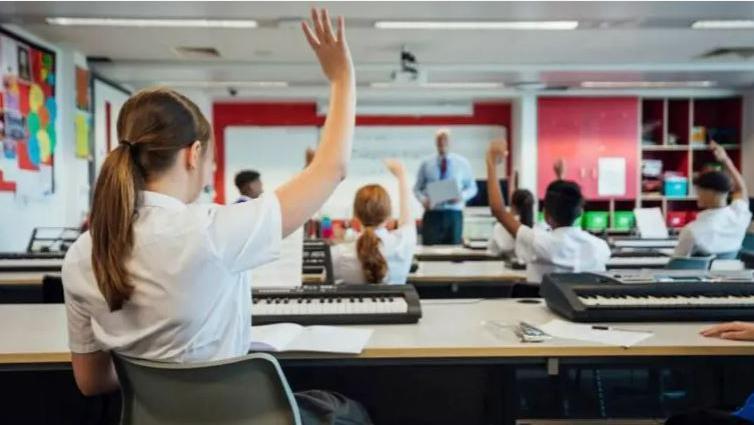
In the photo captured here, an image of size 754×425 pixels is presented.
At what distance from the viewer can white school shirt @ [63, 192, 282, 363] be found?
1172 mm

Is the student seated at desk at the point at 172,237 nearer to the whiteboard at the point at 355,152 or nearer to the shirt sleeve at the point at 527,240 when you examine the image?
the shirt sleeve at the point at 527,240

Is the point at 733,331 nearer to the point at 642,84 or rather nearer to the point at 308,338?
the point at 308,338

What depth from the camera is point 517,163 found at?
28.9 feet

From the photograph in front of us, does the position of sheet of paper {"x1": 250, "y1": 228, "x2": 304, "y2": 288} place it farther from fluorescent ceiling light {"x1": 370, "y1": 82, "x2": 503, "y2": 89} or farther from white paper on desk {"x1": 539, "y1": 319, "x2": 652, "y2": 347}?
fluorescent ceiling light {"x1": 370, "y1": 82, "x2": 503, "y2": 89}

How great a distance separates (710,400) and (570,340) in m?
1.04

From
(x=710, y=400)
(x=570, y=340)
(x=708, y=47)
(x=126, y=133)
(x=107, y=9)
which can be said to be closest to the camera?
(x=126, y=133)

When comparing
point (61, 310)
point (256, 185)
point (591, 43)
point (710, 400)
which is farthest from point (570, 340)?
point (591, 43)

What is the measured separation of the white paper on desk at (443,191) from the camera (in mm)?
6230

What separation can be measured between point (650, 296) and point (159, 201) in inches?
55.6

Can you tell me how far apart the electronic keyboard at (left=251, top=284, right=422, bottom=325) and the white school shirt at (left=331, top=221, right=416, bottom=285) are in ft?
2.73

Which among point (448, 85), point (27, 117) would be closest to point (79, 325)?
point (27, 117)

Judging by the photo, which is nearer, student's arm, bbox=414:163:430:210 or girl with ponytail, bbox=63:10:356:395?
girl with ponytail, bbox=63:10:356:395

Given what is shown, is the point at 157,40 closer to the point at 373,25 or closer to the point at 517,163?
the point at 373,25

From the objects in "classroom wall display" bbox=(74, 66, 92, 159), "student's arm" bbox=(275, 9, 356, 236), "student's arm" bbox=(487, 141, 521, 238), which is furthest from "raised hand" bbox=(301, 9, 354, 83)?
"classroom wall display" bbox=(74, 66, 92, 159)
